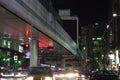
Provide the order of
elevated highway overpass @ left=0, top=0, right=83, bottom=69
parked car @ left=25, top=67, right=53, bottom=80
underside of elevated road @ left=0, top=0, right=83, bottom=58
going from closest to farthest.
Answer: underside of elevated road @ left=0, top=0, right=83, bottom=58 → elevated highway overpass @ left=0, top=0, right=83, bottom=69 → parked car @ left=25, top=67, right=53, bottom=80

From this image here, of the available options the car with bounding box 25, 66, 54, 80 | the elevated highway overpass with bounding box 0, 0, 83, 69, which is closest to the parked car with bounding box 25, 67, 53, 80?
the car with bounding box 25, 66, 54, 80

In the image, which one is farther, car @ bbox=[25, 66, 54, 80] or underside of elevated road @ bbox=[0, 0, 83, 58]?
car @ bbox=[25, 66, 54, 80]

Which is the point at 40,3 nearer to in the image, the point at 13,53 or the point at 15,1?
the point at 15,1

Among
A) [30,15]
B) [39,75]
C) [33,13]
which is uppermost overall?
[33,13]

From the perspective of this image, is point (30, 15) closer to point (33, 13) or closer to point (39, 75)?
point (33, 13)

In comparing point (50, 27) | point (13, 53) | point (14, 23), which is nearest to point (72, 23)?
point (13, 53)

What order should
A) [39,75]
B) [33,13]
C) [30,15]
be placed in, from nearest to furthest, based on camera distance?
[39,75] < [30,15] < [33,13]

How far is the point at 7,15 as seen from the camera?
27.4 metres

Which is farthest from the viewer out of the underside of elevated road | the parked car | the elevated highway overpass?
the parked car

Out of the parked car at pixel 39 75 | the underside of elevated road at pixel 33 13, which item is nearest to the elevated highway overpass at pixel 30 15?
the underside of elevated road at pixel 33 13

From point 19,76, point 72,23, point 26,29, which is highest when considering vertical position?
point 72,23

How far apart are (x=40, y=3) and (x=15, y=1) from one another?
36.9 ft

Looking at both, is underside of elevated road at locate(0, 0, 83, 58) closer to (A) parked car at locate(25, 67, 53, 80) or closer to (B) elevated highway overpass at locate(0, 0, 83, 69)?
(B) elevated highway overpass at locate(0, 0, 83, 69)

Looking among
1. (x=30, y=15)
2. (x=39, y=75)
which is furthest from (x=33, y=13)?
(x=39, y=75)
